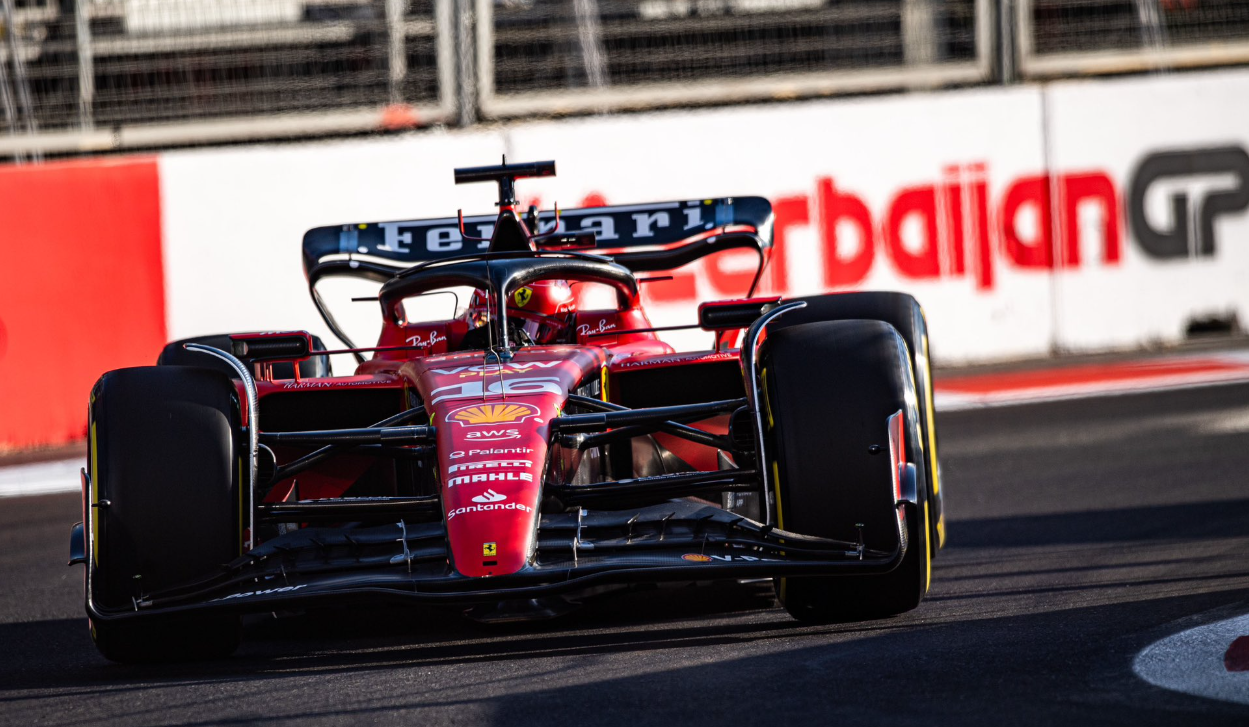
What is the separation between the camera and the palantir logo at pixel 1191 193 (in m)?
11.6

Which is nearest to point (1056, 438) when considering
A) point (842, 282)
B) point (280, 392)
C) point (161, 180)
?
point (842, 282)

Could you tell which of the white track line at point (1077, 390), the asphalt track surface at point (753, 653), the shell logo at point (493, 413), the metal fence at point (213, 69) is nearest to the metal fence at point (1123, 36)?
the white track line at point (1077, 390)

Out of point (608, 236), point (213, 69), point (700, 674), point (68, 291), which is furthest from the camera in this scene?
point (213, 69)

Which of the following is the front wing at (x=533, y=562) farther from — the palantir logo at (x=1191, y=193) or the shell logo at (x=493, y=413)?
the palantir logo at (x=1191, y=193)

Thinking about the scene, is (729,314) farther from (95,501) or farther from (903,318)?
(95,501)

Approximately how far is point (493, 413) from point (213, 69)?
7501 mm

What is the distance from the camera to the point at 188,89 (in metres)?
11.5

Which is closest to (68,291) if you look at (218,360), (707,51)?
(218,360)

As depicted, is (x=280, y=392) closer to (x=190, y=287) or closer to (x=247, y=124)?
(x=190, y=287)

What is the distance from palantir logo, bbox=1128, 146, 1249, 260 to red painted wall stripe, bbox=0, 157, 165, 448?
265 inches

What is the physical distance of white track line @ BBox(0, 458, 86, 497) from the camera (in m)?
9.23

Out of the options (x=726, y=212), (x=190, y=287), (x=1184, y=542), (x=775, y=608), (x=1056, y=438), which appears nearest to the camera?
(x=775, y=608)

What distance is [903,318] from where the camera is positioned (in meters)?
5.90

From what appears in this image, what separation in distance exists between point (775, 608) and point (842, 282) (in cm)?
624
